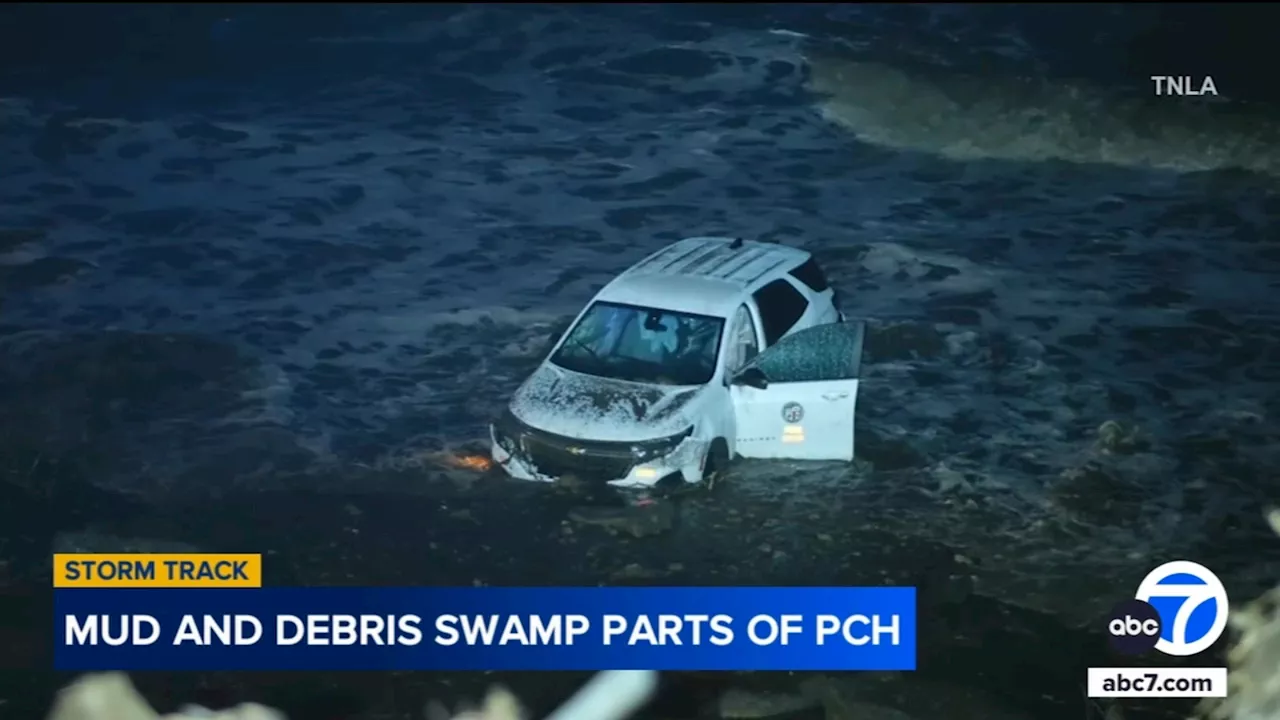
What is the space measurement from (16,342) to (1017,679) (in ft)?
9.90

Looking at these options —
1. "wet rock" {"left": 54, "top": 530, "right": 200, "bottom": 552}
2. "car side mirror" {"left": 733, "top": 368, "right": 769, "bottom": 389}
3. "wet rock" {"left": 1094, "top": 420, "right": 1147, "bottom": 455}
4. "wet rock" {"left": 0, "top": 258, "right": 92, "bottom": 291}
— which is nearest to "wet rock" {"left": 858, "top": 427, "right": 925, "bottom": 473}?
"car side mirror" {"left": 733, "top": 368, "right": 769, "bottom": 389}

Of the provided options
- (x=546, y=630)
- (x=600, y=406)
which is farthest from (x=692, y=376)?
(x=546, y=630)

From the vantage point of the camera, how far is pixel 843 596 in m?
3.79

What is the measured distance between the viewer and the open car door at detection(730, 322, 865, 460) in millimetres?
3809

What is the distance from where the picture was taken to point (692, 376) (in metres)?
3.87

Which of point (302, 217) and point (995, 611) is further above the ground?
point (302, 217)

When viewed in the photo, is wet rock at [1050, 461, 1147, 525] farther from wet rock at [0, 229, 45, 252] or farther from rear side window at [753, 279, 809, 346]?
wet rock at [0, 229, 45, 252]

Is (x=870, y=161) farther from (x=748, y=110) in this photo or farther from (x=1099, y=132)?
(x=1099, y=132)

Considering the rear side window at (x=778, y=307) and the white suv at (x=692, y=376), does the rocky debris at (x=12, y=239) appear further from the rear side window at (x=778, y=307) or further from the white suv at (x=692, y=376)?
the rear side window at (x=778, y=307)

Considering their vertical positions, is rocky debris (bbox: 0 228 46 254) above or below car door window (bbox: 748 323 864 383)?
above

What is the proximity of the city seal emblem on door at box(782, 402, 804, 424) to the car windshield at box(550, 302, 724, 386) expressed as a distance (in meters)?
0.23

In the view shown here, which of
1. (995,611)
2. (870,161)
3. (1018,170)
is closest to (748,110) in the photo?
(870,161)

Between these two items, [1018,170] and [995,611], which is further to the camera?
[1018,170]

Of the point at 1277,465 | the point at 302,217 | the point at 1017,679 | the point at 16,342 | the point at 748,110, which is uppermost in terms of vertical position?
the point at 748,110
